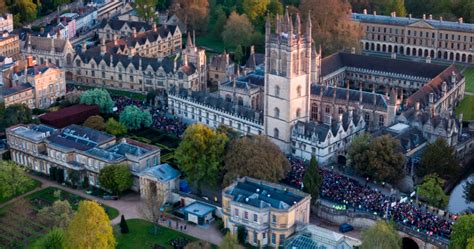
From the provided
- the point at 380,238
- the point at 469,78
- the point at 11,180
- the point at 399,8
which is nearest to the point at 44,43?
the point at 11,180

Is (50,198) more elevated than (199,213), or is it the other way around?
(199,213)

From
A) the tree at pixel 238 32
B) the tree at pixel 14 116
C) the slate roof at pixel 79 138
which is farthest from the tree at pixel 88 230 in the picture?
the tree at pixel 238 32

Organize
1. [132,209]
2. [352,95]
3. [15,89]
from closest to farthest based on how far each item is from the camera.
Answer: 1. [132,209]
2. [352,95]
3. [15,89]

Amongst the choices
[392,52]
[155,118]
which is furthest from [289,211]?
[392,52]

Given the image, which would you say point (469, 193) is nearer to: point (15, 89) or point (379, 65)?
point (379, 65)

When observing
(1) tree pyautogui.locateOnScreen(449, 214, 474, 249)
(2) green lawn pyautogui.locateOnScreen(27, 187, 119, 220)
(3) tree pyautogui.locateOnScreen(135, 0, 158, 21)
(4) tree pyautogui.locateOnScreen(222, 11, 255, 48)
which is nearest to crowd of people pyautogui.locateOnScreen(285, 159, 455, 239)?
(1) tree pyautogui.locateOnScreen(449, 214, 474, 249)

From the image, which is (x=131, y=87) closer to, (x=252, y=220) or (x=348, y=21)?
(x=348, y=21)
